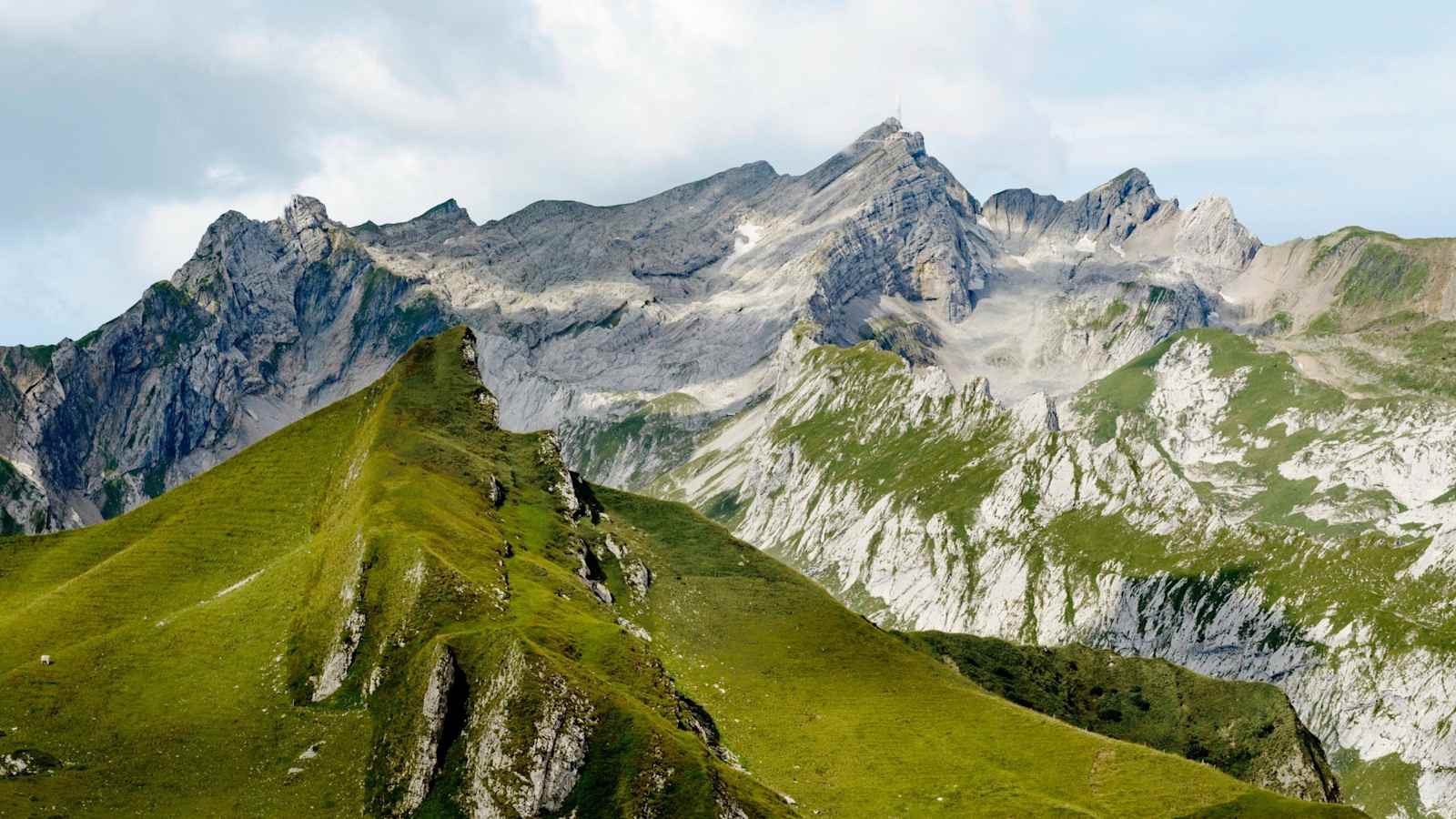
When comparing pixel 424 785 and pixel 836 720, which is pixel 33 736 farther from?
pixel 836 720

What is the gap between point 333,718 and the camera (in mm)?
131125

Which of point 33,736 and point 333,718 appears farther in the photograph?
point 333,718

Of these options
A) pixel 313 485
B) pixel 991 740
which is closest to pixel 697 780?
pixel 991 740

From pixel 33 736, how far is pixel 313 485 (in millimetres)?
72681

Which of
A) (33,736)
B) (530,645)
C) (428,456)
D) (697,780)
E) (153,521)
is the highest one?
(428,456)

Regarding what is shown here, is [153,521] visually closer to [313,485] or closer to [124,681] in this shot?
[313,485]

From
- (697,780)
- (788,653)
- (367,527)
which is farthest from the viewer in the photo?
(788,653)

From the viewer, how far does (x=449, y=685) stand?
124m

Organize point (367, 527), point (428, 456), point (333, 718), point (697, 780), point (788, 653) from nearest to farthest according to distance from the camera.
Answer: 1. point (697, 780)
2. point (333, 718)
3. point (367, 527)
4. point (788, 653)
5. point (428, 456)

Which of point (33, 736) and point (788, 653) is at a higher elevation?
point (788, 653)

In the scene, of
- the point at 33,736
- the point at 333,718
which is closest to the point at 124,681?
the point at 33,736

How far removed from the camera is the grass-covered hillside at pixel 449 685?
4633 inches

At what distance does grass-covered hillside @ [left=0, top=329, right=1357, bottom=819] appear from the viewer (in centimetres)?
11769

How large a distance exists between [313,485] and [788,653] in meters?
76.4
